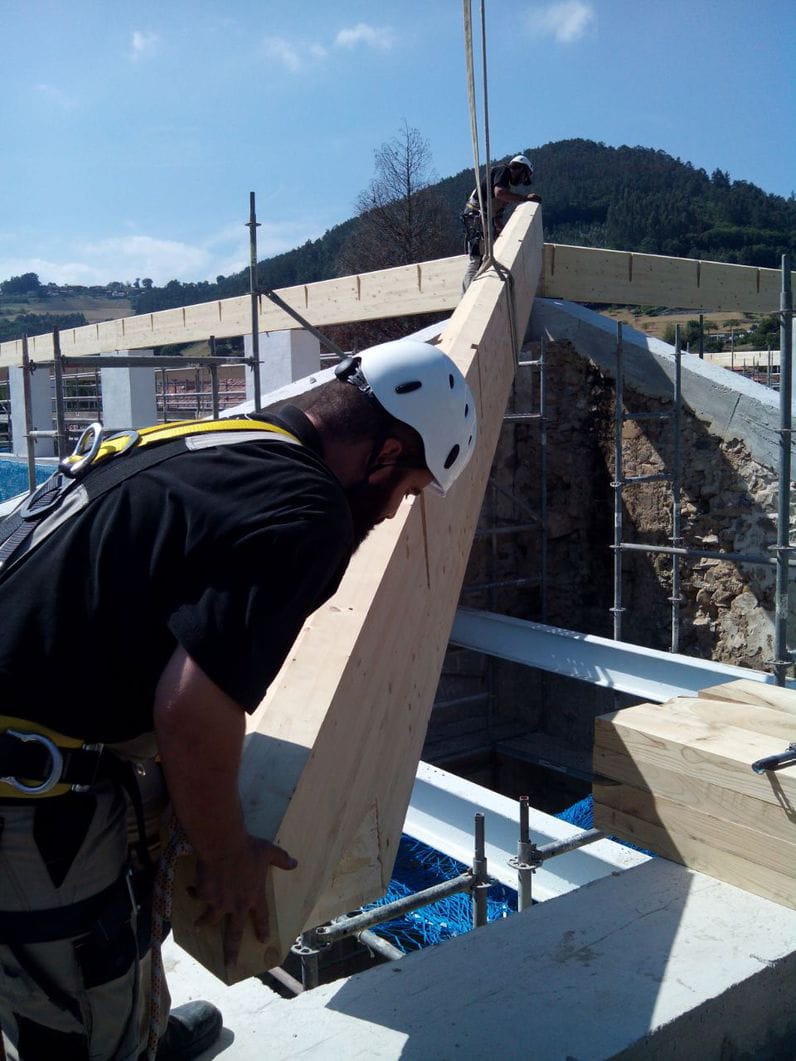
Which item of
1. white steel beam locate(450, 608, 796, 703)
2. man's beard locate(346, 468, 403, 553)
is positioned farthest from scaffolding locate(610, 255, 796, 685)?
man's beard locate(346, 468, 403, 553)

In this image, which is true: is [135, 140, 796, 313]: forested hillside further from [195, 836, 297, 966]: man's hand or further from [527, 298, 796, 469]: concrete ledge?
[195, 836, 297, 966]: man's hand

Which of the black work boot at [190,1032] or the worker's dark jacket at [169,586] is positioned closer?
the worker's dark jacket at [169,586]

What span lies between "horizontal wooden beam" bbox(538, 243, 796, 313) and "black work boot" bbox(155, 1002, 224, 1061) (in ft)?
24.9

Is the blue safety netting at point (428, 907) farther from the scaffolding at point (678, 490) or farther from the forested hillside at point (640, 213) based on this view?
the forested hillside at point (640, 213)

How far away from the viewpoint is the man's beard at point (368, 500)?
1859mm

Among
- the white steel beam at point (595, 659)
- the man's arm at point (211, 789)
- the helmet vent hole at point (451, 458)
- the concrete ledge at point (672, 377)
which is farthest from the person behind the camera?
the concrete ledge at point (672, 377)

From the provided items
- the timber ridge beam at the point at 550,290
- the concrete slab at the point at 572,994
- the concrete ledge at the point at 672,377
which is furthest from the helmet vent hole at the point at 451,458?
the timber ridge beam at the point at 550,290

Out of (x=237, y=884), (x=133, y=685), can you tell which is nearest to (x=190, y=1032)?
(x=237, y=884)

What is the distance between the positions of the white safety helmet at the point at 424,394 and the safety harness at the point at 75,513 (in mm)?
255

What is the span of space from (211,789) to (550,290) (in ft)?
25.9

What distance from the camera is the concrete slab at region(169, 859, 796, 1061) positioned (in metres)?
1.99

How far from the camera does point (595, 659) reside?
7918 mm

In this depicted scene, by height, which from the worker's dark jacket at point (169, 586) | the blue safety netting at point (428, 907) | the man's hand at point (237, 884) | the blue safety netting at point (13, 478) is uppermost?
the worker's dark jacket at point (169, 586)

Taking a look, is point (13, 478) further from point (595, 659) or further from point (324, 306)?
point (595, 659)
